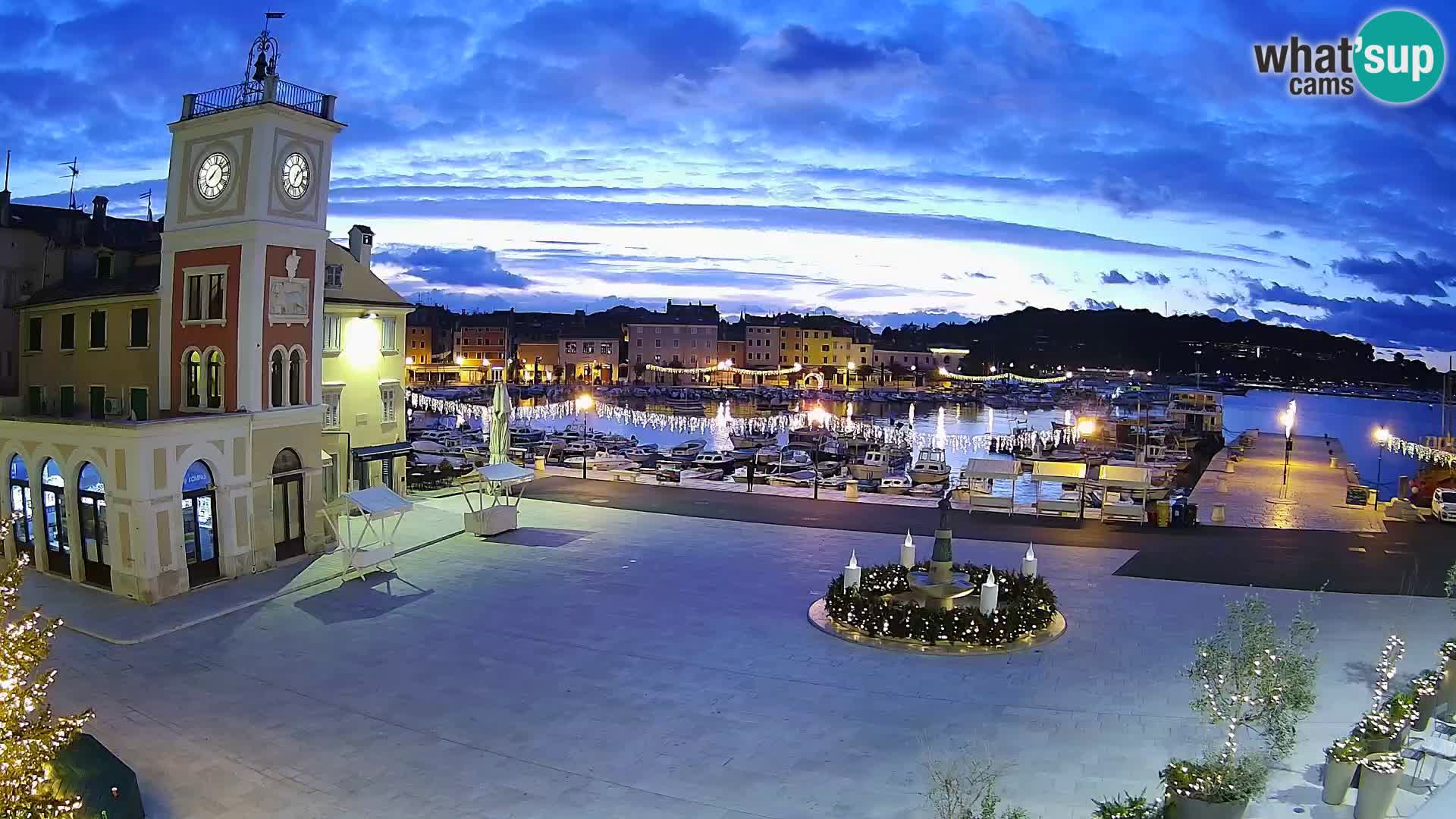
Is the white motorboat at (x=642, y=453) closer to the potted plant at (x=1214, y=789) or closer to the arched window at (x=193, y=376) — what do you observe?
the arched window at (x=193, y=376)

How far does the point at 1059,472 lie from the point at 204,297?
22042mm

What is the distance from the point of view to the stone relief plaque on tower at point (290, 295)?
2106 centimetres

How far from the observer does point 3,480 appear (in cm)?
2066

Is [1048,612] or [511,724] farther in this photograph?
[1048,612]

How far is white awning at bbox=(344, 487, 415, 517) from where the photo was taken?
65.8 ft

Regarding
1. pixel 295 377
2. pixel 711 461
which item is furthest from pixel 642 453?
pixel 295 377

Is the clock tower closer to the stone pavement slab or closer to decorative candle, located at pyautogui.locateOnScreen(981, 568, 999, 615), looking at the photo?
decorative candle, located at pyautogui.locateOnScreen(981, 568, 999, 615)

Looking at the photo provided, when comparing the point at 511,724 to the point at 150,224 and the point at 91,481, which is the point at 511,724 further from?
the point at 150,224

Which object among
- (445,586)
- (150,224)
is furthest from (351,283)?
(445,586)

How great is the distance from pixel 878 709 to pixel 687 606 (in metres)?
5.50

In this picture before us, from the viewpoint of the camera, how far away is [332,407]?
1084 inches

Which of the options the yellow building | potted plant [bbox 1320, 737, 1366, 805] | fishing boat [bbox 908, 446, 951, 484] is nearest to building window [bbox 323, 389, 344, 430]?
the yellow building

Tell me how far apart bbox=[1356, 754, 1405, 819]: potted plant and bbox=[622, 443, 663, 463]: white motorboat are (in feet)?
159

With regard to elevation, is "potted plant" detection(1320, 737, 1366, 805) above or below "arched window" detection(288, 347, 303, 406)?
below
